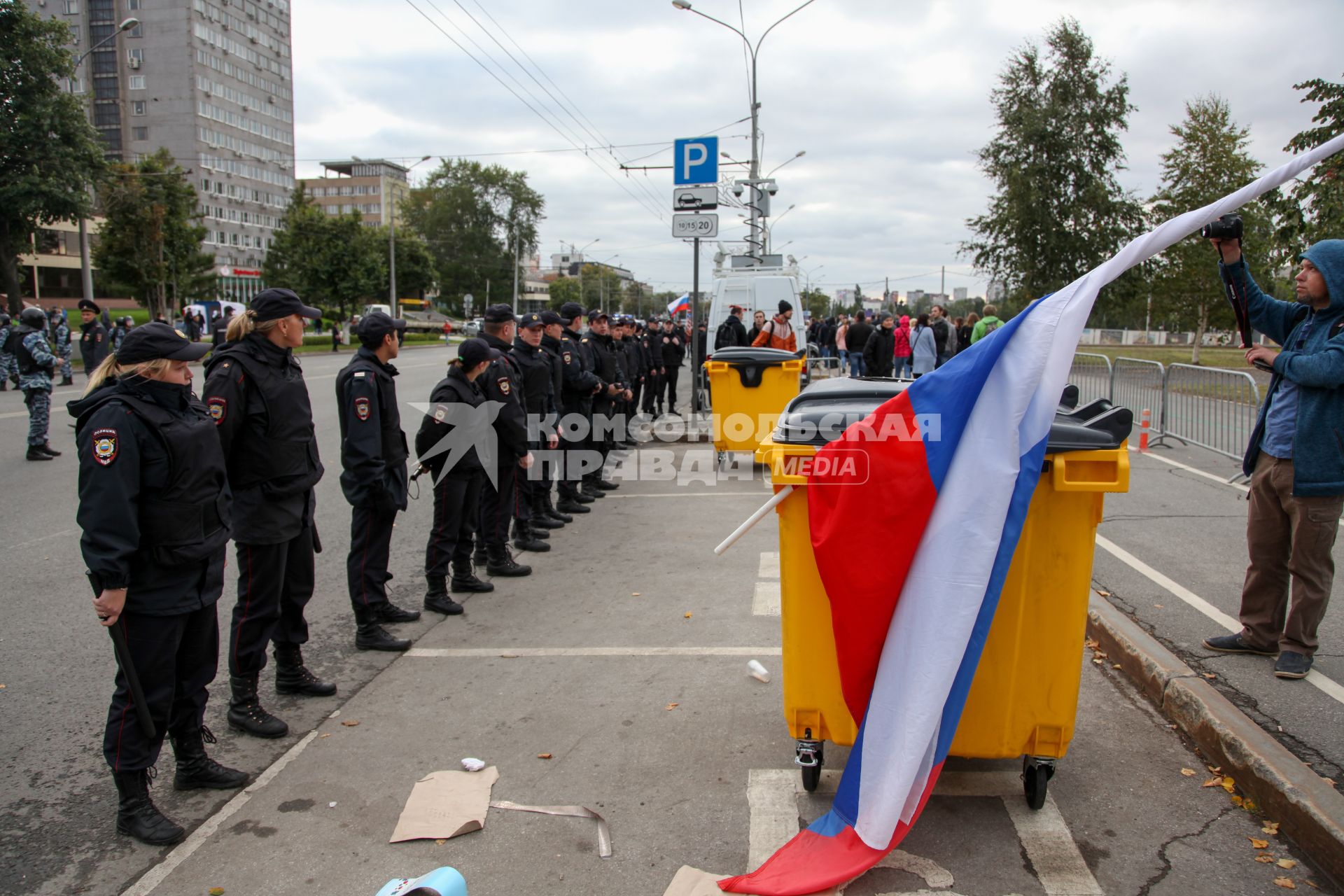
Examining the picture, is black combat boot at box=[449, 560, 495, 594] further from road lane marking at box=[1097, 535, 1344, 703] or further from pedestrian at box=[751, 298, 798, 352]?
pedestrian at box=[751, 298, 798, 352]

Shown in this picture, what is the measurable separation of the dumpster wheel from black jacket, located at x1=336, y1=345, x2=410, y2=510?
3.38m

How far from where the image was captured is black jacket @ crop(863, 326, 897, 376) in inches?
682

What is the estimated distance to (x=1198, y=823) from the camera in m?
3.35

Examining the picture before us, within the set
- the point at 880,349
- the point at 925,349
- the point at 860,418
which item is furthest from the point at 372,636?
the point at 925,349

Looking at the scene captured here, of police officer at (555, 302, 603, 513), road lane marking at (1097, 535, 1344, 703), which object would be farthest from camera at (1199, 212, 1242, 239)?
police officer at (555, 302, 603, 513)

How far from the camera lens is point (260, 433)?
163 inches

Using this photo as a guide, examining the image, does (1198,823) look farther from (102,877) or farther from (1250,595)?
(102,877)

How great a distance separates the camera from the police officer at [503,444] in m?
6.54

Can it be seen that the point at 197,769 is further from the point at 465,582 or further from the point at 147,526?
the point at 465,582

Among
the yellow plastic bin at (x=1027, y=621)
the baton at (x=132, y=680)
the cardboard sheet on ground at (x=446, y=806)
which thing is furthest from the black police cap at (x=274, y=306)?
the yellow plastic bin at (x=1027, y=621)

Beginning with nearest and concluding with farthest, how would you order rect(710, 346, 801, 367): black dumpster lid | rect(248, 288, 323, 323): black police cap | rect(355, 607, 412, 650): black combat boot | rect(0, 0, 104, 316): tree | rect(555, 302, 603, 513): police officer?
rect(248, 288, 323, 323): black police cap
rect(355, 607, 412, 650): black combat boot
rect(555, 302, 603, 513): police officer
rect(710, 346, 801, 367): black dumpster lid
rect(0, 0, 104, 316): tree

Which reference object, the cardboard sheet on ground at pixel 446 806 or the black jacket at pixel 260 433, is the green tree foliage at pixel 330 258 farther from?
the cardboard sheet on ground at pixel 446 806

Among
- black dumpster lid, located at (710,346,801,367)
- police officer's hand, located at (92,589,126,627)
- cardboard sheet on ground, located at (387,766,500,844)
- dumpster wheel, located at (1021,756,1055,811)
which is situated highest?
black dumpster lid, located at (710,346,801,367)

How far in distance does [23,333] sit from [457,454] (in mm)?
8703
